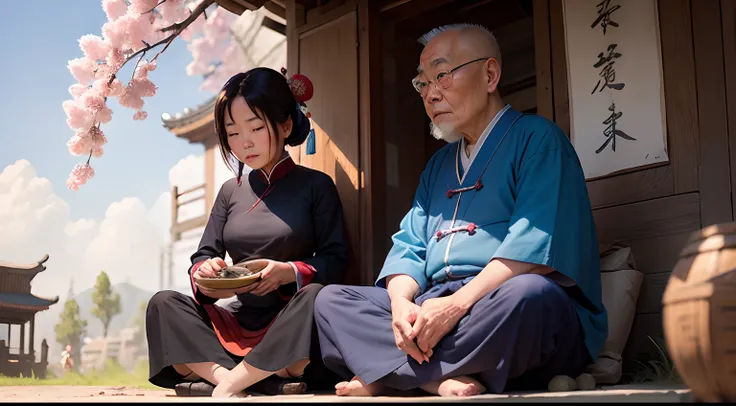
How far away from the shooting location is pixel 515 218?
3166 mm

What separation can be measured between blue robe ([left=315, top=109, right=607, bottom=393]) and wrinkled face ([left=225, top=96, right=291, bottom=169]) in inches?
37.8

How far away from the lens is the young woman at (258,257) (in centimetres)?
349

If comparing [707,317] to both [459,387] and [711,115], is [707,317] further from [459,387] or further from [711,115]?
[711,115]

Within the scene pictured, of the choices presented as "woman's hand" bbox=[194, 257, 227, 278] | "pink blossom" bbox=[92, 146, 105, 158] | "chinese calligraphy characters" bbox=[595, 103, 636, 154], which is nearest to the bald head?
"chinese calligraphy characters" bbox=[595, 103, 636, 154]

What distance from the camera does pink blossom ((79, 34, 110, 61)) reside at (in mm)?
5461

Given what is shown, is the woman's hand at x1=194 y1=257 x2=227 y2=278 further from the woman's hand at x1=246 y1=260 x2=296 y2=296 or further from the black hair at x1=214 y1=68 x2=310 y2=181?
the black hair at x1=214 y1=68 x2=310 y2=181

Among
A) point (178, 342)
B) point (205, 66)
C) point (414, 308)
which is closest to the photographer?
point (414, 308)

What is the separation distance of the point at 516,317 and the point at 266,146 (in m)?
1.87

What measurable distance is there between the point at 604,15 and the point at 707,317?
2602 millimetres

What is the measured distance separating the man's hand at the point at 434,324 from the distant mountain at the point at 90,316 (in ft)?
12.0

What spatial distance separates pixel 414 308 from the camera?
3.07 meters

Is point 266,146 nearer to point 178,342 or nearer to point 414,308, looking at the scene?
point 178,342

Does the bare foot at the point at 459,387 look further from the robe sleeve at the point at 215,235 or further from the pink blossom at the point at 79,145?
the pink blossom at the point at 79,145

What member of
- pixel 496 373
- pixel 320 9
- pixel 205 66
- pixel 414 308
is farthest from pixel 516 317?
pixel 205 66
